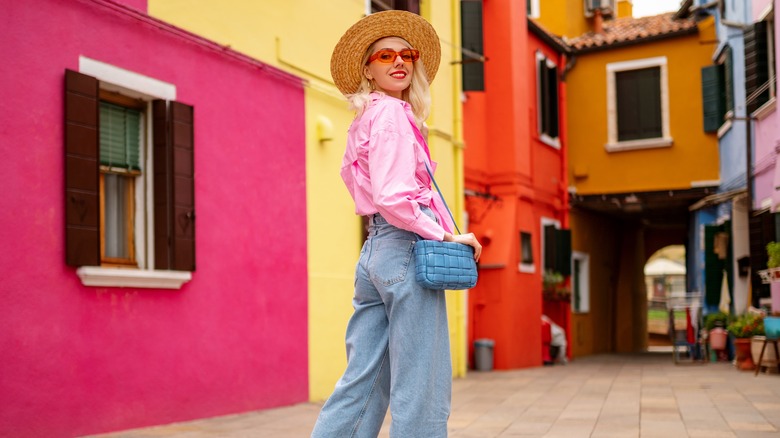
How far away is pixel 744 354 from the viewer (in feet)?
47.5

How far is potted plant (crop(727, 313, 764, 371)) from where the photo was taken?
14320mm

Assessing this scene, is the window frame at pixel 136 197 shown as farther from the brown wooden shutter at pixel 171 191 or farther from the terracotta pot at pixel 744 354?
A: the terracotta pot at pixel 744 354

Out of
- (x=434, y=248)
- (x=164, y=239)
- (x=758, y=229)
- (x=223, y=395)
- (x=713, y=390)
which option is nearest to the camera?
(x=434, y=248)

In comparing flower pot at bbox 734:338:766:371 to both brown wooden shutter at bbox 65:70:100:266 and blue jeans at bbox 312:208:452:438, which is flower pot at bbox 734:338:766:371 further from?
blue jeans at bbox 312:208:452:438

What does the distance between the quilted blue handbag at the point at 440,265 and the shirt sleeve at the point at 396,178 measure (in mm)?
47

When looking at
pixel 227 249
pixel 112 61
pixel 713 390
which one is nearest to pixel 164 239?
pixel 227 249

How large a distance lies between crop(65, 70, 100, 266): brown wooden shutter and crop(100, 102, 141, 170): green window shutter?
1.47 ft

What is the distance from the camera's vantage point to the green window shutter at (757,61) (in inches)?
585

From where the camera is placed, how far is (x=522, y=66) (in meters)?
17.0

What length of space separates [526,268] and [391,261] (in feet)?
45.2

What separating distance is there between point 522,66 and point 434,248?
14165mm

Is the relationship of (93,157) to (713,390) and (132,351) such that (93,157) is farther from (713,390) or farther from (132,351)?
(713,390)

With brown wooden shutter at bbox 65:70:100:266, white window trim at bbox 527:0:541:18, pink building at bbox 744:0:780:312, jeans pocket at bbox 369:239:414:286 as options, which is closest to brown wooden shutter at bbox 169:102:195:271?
brown wooden shutter at bbox 65:70:100:266

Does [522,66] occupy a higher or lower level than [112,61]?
higher
